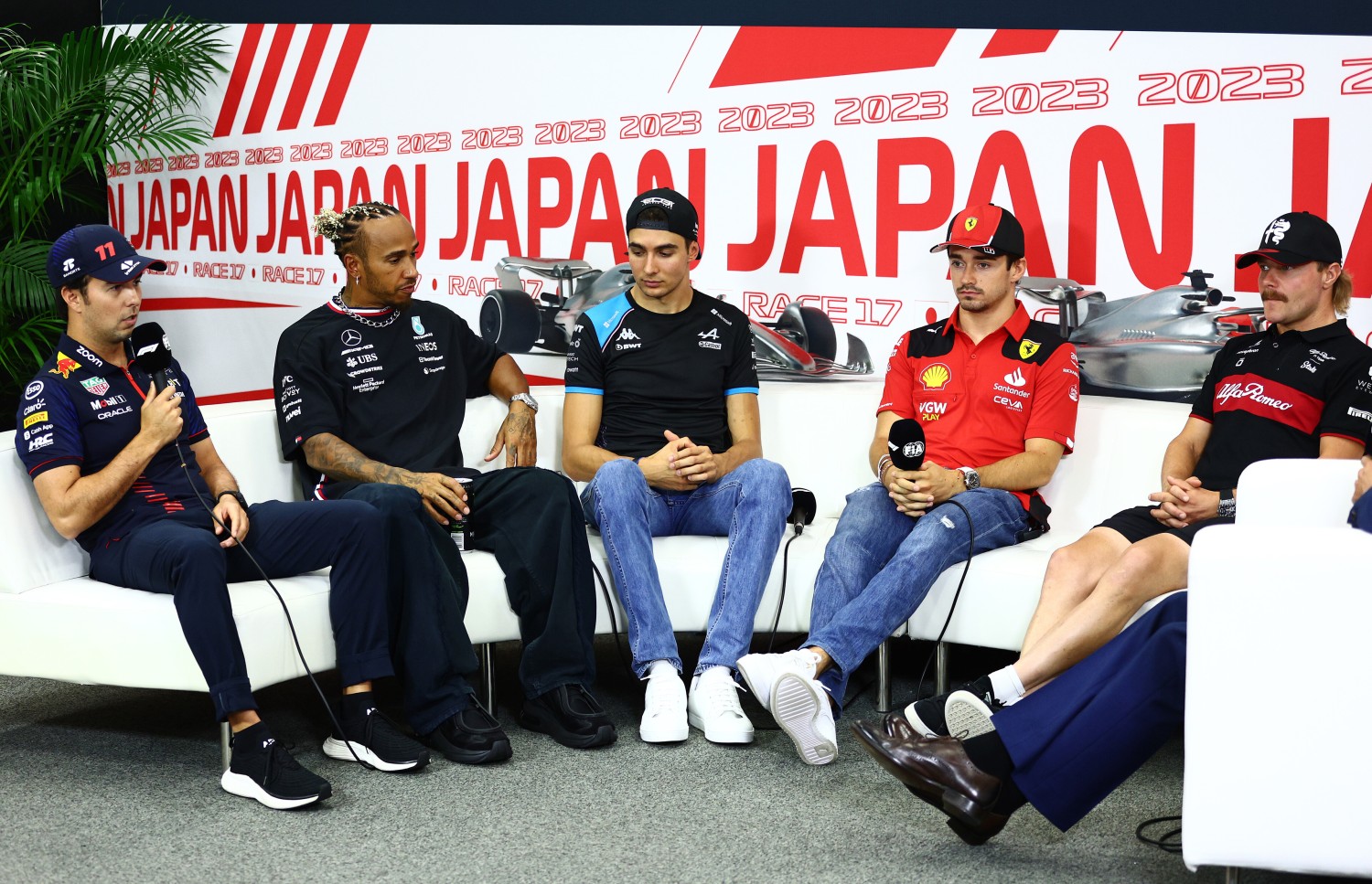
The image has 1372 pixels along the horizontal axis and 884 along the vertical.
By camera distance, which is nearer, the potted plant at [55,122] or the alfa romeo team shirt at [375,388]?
the alfa romeo team shirt at [375,388]

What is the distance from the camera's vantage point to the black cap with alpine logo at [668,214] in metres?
3.56

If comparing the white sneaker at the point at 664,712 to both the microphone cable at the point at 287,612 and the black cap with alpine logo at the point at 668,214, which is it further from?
the black cap with alpine logo at the point at 668,214

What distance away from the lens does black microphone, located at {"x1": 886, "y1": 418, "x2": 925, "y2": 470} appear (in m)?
3.21

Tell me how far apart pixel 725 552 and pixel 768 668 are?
53 centimetres

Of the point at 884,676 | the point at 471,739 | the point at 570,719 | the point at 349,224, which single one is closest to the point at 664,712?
the point at 570,719

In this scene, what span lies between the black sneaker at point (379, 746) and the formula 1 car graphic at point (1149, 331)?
2202mm

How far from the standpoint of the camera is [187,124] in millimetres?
5535

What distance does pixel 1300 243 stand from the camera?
3.04m

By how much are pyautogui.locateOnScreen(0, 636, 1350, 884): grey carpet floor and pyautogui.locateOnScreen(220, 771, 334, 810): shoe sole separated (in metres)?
0.02

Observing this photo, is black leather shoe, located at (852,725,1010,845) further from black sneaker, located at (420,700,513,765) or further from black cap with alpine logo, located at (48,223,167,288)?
black cap with alpine logo, located at (48,223,167,288)

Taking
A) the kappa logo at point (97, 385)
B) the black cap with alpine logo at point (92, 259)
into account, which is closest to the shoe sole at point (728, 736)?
the kappa logo at point (97, 385)

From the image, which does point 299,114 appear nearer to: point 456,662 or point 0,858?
point 456,662

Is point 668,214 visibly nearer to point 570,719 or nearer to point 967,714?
point 570,719

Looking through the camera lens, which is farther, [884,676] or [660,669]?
[884,676]
